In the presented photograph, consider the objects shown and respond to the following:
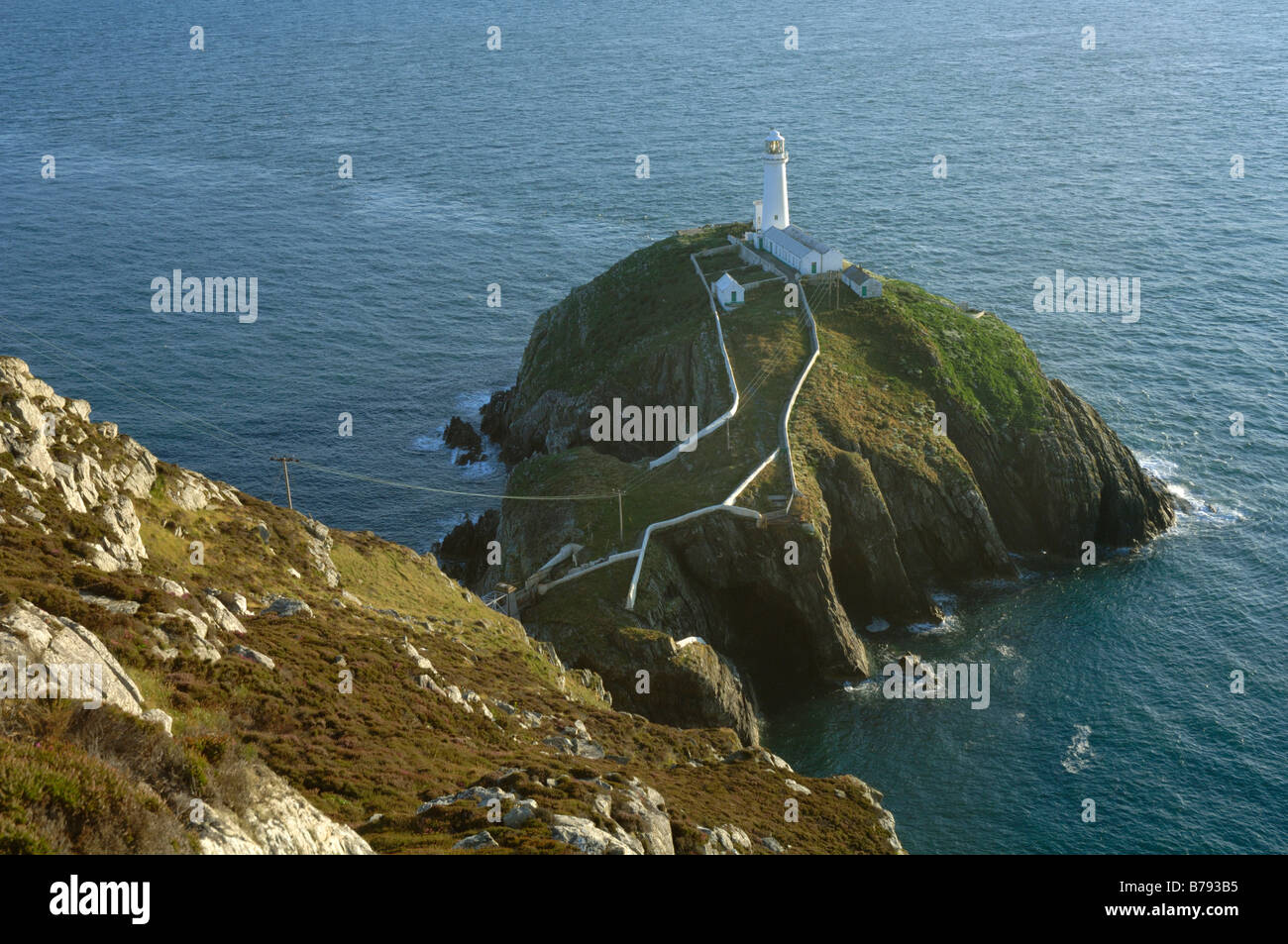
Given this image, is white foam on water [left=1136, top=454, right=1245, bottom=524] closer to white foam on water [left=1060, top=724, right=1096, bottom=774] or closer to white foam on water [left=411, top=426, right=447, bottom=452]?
white foam on water [left=1060, top=724, right=1096, bottom=774]

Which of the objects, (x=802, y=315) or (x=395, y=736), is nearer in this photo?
(x=395, y=736)

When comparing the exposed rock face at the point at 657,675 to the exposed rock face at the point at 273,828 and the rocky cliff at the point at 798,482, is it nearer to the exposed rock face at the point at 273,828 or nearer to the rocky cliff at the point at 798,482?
the rocky cliff at the point at 798,482

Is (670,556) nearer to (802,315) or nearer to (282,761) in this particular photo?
(802,315)

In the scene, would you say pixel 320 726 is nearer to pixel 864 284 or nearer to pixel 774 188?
pixel 864 284

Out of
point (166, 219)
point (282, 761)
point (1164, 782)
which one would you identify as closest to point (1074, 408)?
point (1164, 782)

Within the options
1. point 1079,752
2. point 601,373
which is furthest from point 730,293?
point 1079,752

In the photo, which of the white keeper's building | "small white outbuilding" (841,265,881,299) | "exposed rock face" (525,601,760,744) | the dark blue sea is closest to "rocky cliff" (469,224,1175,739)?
"exposed rock face" (525,601,760,744)
